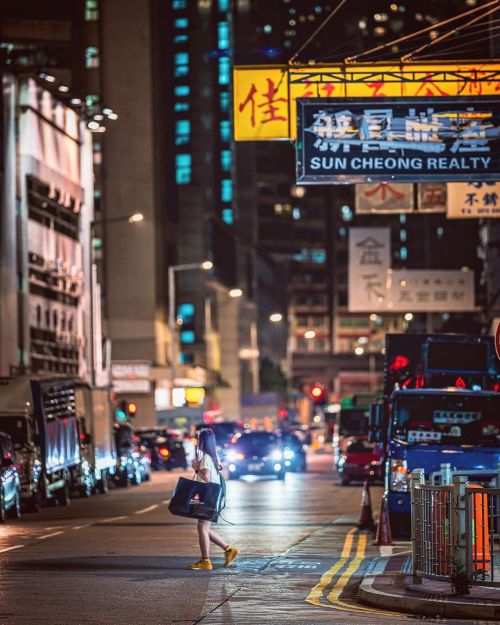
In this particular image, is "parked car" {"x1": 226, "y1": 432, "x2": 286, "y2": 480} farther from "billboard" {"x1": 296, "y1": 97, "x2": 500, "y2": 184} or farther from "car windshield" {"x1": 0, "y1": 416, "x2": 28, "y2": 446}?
"billboard" {"x1": 296, "y1": 97, "x2": 500, "y2": 184}

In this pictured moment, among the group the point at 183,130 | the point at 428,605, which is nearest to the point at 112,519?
the point at 428,605

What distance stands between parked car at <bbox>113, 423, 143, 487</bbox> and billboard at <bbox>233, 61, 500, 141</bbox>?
24.3 m

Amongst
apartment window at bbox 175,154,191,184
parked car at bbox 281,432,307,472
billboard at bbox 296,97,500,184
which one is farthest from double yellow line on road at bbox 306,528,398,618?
apartment window at bbox 175,154,191,184

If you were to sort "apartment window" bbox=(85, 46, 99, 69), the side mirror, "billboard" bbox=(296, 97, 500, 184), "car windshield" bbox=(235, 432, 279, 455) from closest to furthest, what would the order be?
1. "billboard" bbox=(296, 97, 500, 184)
2. the side mirror
3. "car windshield" bbox=(235, 432, 279, 455)
4. "apartment window" bbox=(85, 46, 99, 69)

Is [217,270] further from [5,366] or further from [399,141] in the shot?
[399,141]

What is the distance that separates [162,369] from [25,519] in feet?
222

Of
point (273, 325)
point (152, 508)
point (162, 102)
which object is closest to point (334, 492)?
point (152, 508)

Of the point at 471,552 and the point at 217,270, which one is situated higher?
the point at 217,270

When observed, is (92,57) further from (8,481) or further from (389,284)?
(8,481)

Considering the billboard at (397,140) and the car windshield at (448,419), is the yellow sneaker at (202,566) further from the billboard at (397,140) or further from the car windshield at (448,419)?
the car windshield at (448,419)

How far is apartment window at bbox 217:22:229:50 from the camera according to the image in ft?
530

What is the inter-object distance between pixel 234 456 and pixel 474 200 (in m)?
15.4

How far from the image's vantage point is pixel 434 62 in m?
25.6

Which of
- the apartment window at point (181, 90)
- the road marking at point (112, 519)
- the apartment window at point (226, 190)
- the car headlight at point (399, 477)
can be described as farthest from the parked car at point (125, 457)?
the apartment window at point (226, 190)
